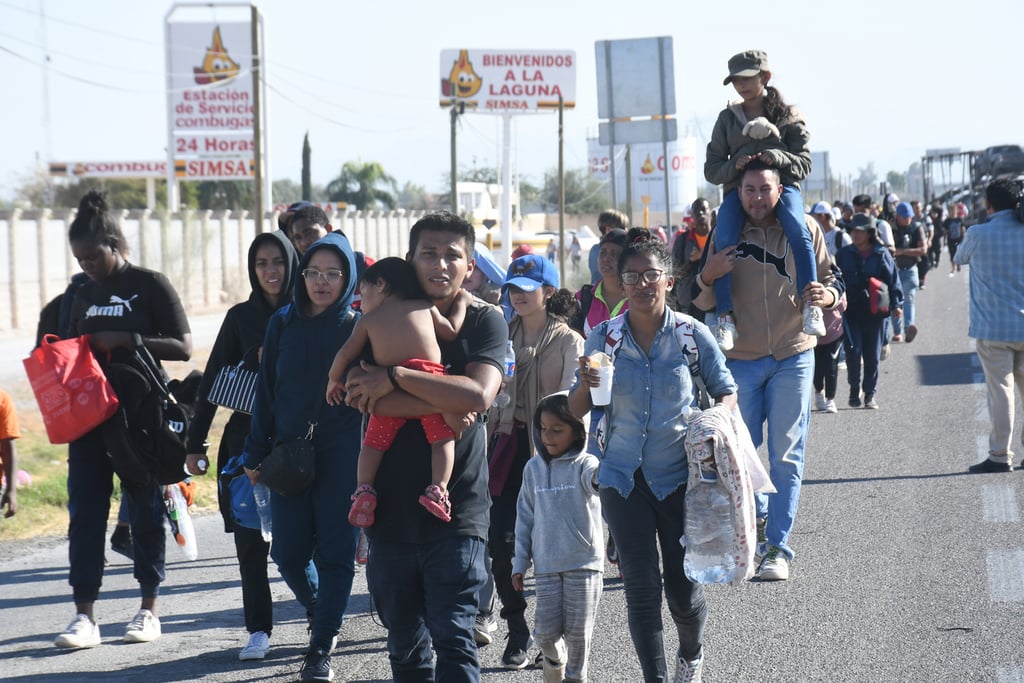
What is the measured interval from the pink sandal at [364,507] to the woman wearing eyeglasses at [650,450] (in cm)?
95

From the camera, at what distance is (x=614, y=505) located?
16.3ft

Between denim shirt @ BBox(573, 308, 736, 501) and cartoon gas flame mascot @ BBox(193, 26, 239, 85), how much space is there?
44.2 meters

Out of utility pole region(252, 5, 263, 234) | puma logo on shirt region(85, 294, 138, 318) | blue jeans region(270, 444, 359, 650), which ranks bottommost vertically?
blue jeans region(270, 444, 359, 650)

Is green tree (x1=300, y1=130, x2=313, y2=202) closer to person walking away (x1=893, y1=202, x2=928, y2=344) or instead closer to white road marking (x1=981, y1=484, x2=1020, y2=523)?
person walking away (x1=893, y1=202, x2=928, y2=344)

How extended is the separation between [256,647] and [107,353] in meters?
1.71

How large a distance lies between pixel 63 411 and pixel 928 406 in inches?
380

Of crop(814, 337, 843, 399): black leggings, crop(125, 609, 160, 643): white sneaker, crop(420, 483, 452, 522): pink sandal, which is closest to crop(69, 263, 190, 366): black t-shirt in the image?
crop(125, 609, 160, 643): white sneaker

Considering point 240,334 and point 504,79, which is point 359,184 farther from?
point 240,334

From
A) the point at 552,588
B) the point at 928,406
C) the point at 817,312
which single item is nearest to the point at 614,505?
the point at 552,588

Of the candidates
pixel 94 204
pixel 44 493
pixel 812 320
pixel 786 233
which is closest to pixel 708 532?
pixel 812 320

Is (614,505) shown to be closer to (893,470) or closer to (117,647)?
(117,647)

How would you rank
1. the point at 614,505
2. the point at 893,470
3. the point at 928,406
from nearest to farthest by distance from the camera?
the point at 614,505 < the point at 893,470 < the point at 928,406

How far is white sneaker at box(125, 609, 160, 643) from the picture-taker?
643cm

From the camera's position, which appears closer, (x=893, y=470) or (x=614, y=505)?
(x=614, y=505)
